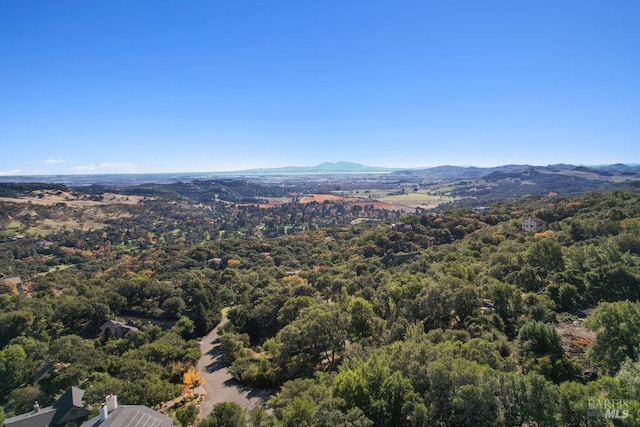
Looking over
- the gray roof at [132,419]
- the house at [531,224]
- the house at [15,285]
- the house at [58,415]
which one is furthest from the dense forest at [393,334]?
the gray roof at [132,419]

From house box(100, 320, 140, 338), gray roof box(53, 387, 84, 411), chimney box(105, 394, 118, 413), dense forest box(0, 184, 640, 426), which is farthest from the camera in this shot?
house box(100, 320, 140, 338)

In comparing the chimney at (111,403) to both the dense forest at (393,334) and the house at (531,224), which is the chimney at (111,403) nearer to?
the dense forest at (393,334)

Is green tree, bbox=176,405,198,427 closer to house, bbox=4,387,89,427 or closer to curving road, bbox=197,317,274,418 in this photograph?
curving road, bbox=197,317,274,418

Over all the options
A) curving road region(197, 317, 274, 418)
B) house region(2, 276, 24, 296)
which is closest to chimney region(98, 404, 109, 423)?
curving road region(197, 317, 274, 418)

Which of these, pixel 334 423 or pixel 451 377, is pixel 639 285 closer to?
pixel 451 377

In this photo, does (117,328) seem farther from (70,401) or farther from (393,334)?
(393,334)
